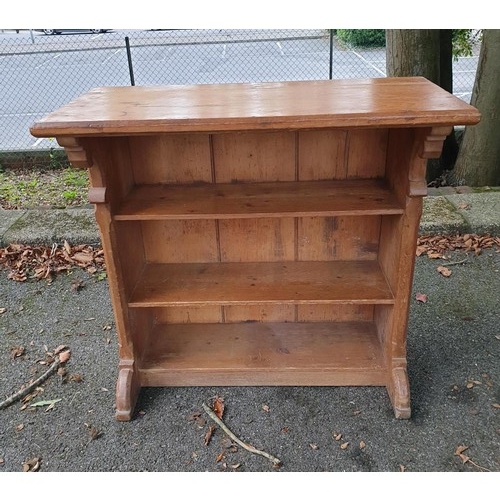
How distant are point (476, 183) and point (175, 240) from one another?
3.21 meters

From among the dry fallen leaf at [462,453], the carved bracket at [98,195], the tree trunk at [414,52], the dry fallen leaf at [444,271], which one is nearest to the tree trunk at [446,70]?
the tree trunk at [414,52]

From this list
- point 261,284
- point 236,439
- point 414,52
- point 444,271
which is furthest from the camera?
point 414,52

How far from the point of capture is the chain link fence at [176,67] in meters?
10.5

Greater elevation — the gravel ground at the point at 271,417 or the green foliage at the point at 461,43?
the green foliage at the point at 461,43

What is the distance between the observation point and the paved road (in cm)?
1060

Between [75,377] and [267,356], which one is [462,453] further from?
[75,377]

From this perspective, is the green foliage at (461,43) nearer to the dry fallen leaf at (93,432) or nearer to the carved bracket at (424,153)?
A: the carved bracket at (424,153)

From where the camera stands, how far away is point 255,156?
2.23 meters

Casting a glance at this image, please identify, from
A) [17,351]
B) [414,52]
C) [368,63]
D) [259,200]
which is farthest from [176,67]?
[259,200]

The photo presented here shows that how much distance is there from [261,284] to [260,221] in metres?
0.31

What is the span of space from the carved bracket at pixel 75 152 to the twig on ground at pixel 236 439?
1.22 meters

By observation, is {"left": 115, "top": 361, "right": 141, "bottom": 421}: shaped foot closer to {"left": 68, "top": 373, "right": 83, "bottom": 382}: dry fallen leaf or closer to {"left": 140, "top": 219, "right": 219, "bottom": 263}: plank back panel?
{"left": 68, "top": 373, "right": 83, "bottom": 382}: dry fallen leaf

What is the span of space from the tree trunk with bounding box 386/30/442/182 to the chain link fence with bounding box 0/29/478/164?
5.18 meters

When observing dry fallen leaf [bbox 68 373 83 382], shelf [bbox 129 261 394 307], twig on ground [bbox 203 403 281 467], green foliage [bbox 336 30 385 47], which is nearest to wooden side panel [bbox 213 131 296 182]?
shelf [bbox 129 261 394 307]
